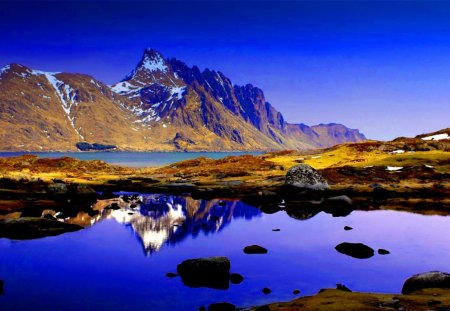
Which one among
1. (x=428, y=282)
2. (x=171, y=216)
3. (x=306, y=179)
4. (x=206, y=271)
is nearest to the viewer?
→ (x=428, y=282)

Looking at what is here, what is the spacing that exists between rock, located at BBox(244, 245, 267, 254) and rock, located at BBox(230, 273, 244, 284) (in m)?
7.44

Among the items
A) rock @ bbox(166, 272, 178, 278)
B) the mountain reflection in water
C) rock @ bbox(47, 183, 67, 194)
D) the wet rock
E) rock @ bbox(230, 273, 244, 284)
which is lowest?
rock @ bbox(230, 273, 244, 284)

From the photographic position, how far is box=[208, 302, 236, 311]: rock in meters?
22.6

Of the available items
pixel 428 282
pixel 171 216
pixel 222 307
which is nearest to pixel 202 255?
pixel 222 307

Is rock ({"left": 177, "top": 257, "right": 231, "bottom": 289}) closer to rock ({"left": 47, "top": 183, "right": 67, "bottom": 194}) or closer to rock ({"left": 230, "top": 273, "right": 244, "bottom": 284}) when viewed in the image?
rock ({"left": 230, "top": 273, "right": 244, "bottom": 284})

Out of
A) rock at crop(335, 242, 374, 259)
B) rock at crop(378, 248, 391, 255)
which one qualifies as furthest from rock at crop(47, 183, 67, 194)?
rock at crop(378, 248, 391, 255)

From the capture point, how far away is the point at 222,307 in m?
22.8

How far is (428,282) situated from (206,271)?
44.1 ft

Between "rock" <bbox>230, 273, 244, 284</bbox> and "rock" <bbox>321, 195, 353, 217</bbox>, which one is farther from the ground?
"rock" <bbox>321, 195, 353, 217</bbox>

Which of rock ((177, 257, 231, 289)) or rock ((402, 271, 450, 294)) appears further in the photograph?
rock ((177, 257, 231, 289))

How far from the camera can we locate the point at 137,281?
27.7 meters

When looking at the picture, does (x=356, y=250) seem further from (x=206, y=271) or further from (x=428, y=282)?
(x=206, y=271)

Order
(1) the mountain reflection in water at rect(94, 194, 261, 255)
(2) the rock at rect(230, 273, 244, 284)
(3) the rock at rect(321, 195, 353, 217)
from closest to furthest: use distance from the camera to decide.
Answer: (2) the rock at rect(230, 273, 244, 284), (1) the mountain reflection in water at rect(94, 194, 261, 255), (3) the rock at rect(321, 195, 353, 217)

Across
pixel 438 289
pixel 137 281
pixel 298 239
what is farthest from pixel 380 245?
pixel 137 281
